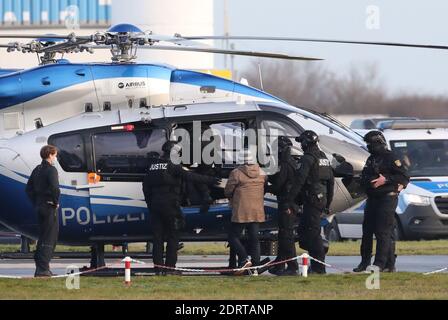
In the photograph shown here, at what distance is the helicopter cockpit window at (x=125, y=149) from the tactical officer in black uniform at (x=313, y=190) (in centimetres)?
206

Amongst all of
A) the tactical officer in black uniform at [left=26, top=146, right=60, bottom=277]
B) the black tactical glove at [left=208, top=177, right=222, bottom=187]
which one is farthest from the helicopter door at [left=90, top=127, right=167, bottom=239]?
the black tactical glove at [left=208, top=177, right=222, bottom=187]

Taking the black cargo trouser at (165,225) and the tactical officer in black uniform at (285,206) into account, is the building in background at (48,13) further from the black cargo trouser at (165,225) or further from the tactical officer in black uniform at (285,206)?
the tactical officer in black uniform at (285,206)

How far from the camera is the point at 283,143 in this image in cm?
1675

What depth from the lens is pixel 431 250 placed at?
23156 mm

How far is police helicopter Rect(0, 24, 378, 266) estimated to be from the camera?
17.1m

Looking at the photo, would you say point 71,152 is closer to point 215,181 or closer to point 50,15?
point 215,181

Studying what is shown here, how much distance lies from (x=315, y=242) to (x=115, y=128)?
3.23m

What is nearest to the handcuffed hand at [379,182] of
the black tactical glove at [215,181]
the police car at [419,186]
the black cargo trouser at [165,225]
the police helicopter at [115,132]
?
the police helicopter at [115,132]

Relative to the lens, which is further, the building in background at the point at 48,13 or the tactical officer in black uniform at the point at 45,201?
the building in background at the point at 48,13

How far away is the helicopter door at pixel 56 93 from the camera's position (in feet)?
56.3

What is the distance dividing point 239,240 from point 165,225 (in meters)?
1.05

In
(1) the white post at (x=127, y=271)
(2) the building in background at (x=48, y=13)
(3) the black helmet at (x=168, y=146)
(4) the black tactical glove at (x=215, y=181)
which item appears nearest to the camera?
(1) the white post at (x=127, y=271)

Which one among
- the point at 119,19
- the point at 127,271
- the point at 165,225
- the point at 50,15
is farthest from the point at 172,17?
the point at 127,271

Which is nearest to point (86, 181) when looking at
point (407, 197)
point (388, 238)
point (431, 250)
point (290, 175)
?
point (290, 175)
